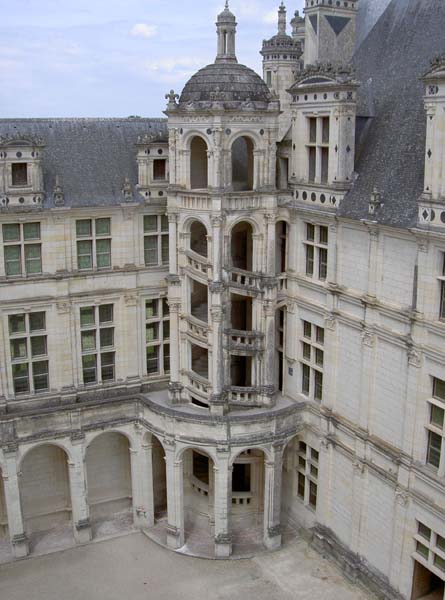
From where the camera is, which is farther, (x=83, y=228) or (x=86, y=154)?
(x=86, y=154)

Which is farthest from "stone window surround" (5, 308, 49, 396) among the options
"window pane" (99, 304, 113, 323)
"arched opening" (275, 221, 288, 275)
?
"arched opening" (275, 221, 288, 275)

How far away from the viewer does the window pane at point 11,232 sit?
25.9 meters

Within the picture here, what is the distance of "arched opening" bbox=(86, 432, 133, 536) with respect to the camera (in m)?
29.5

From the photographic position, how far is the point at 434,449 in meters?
20.7

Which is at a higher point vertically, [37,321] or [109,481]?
[37,321]

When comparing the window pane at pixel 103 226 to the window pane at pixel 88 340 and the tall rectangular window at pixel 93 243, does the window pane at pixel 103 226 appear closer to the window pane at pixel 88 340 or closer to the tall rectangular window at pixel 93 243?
the tall rectangular window at pixel 93 243

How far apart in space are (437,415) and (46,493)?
16895 millimetres

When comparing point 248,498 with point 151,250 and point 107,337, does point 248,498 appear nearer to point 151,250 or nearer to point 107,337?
point 107,337

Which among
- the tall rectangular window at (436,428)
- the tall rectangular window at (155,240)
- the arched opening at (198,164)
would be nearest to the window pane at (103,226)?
the tall rectangular window at (155,240)

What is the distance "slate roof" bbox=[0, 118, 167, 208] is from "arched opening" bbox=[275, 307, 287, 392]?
7.21 metres

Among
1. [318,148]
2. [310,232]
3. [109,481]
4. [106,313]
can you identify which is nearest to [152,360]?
[106,313]

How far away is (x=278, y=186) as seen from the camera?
89.2ft

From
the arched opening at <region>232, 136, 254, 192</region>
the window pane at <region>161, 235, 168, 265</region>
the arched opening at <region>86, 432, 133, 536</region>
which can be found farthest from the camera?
the arched opening at <region>86, 432, 133, 536</region>

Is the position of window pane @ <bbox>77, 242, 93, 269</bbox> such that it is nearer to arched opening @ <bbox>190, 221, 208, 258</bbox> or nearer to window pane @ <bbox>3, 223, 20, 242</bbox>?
window pane @ <bbox>3, 223, 20, 242</bbox>
